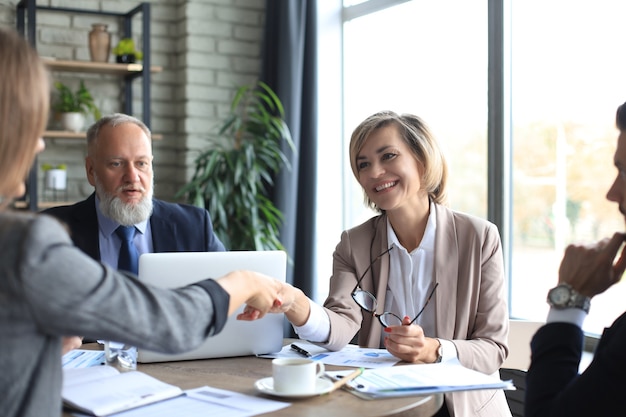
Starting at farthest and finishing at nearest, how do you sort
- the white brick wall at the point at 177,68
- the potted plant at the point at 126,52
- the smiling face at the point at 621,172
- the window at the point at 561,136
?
the white brick wall at the point at 177,68, the potted plant at the point at 126,52, the window at the point at 561,136, the smiling face at the point at 621,172

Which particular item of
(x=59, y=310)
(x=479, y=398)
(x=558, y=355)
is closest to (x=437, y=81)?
(x=479, y=398)

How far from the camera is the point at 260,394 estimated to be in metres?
1.62

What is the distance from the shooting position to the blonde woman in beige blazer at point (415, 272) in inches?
83.0

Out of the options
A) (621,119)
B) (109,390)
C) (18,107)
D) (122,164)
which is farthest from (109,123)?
(621,119)

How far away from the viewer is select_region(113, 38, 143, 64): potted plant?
173 inches

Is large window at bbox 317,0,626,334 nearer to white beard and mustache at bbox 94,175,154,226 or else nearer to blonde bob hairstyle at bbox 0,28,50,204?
white beard and mustache at bbox 94,175,154,226

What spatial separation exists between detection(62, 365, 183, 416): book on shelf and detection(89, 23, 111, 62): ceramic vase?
9.66 feet

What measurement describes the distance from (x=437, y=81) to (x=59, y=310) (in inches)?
135

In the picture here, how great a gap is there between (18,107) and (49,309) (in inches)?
11.1

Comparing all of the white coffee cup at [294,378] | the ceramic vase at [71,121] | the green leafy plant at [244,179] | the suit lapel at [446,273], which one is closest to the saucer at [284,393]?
the white coffee cup at [294,378]

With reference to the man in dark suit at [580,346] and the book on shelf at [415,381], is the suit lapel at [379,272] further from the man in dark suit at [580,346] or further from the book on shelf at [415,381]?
the man in dark suit at [580,346]

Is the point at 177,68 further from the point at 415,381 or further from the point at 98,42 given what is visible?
the point at 415,381

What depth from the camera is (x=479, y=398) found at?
6.90 ft

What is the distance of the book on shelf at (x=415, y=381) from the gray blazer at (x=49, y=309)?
1.88 feet
